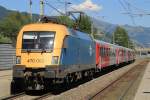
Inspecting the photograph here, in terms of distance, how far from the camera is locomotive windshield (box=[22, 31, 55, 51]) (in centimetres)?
1892

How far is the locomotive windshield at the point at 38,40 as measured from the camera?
1892 cm

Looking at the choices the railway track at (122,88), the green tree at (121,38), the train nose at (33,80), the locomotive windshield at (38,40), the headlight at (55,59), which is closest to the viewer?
the train nose at (33,80)

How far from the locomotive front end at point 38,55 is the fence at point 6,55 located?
62.0 ft

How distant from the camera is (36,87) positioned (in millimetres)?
18531

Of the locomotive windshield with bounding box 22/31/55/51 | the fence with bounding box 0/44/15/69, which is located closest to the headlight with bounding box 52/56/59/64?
the locomotive windshield with bounding box 22/31/55/51

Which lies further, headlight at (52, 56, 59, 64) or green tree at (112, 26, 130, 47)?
green tree at (112, 26, 130, 47)

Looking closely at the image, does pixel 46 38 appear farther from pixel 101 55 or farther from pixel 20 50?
pixel 101 55

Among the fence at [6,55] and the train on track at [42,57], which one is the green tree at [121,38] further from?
the train on track at [42,57]

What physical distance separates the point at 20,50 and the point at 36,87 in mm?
1816

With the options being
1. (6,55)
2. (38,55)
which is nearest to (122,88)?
(38,55)

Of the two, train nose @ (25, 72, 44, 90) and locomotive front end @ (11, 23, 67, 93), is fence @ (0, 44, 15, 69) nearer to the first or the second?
locomotive front end @ (11, 23, 67, 93)

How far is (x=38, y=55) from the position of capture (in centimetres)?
1864

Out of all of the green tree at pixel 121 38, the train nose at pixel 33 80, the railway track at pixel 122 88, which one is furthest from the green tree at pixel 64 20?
the green tree at pixel 121 38

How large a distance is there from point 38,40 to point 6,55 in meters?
20.8
